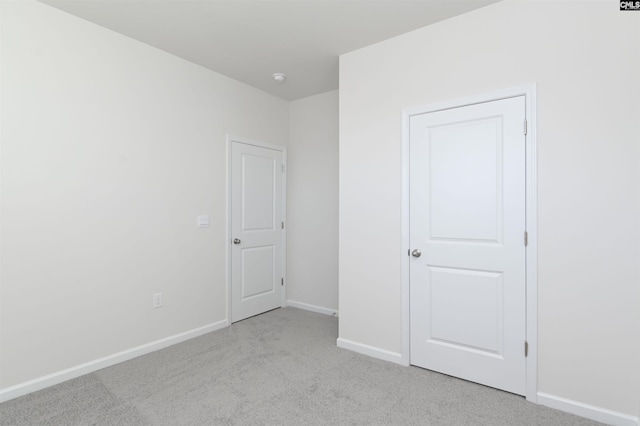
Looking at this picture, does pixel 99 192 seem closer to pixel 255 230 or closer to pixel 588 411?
pixel 255 230

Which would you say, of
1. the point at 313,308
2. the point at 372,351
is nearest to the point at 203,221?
the point at 313,308

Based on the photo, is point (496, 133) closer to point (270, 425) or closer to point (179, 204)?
point (270, 425)

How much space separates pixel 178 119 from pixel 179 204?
0.82 meters

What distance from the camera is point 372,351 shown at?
2.82m

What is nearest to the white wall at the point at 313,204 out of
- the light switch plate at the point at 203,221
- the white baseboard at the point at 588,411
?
the light switch plate at the point at 203,221

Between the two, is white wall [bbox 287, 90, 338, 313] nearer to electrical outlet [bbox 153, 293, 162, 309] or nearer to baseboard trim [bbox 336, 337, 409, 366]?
baseboard trim [bbox 336, 337, 409, 366]

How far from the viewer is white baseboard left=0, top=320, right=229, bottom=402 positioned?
85.8 inches

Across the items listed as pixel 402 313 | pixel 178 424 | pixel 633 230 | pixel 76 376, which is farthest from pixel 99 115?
pixel 633 230

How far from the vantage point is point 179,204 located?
3.16m

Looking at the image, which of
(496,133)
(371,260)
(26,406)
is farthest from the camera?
(371,260)

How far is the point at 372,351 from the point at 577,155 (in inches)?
81.8

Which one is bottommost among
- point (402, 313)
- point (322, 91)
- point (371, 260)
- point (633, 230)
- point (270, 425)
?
point (270, 425)

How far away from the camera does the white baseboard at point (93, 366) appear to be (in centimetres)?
218

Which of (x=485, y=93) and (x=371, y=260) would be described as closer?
(x=485, y=93)
